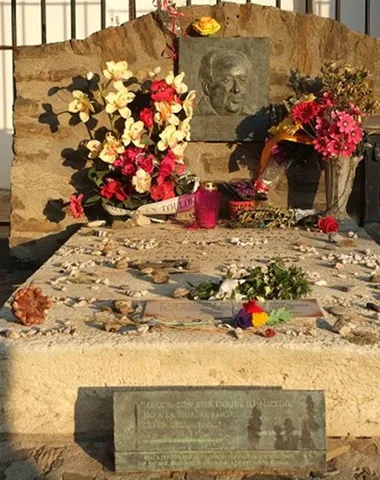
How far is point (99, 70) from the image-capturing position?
5.04 meters

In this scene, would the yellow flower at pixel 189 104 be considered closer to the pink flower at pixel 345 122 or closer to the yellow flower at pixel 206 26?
the yellow flower at pixel 206 26

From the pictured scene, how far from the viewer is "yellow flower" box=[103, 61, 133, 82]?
4766mm

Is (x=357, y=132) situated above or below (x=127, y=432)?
above

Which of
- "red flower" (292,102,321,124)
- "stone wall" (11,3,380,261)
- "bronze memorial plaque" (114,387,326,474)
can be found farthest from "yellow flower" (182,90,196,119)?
"bronze memorial plaque" (114,387,326,474)

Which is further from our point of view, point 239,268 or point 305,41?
point 305,41

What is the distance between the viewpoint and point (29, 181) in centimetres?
508

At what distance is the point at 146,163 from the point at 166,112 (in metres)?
0.32

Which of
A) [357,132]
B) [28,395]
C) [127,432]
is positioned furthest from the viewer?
[357,132]

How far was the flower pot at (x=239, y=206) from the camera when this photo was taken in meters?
4.73

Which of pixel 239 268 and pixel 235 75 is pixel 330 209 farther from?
pixel 239 268

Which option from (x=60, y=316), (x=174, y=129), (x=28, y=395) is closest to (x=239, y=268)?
(x=60, y=316)

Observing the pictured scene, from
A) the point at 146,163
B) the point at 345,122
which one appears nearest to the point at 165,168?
the point at 146,163

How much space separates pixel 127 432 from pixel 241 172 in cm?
289

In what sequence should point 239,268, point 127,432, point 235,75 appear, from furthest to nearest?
point 235,75, point 239,268, point 127,432
